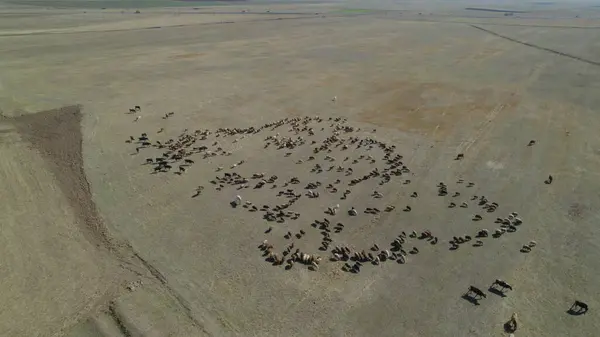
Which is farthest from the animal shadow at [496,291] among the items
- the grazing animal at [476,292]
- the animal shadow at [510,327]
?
the animal shadow at [510,327]

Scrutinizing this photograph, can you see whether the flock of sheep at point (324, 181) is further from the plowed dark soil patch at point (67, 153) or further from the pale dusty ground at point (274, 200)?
the plowed dark soil patch at point (67, 153)

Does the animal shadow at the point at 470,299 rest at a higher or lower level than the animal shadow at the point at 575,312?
lower

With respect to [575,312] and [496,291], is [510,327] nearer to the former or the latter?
[496,291]

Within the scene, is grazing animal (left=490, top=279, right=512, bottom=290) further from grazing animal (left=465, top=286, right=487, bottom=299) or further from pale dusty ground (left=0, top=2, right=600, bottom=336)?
grazing animal (left=465, top=286, right=487, bottom=299)

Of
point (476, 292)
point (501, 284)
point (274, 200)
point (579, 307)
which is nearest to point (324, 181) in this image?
point (274, 200)

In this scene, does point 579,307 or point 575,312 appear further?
point 579,307

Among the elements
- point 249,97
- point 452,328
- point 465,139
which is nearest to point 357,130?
point 465,139
